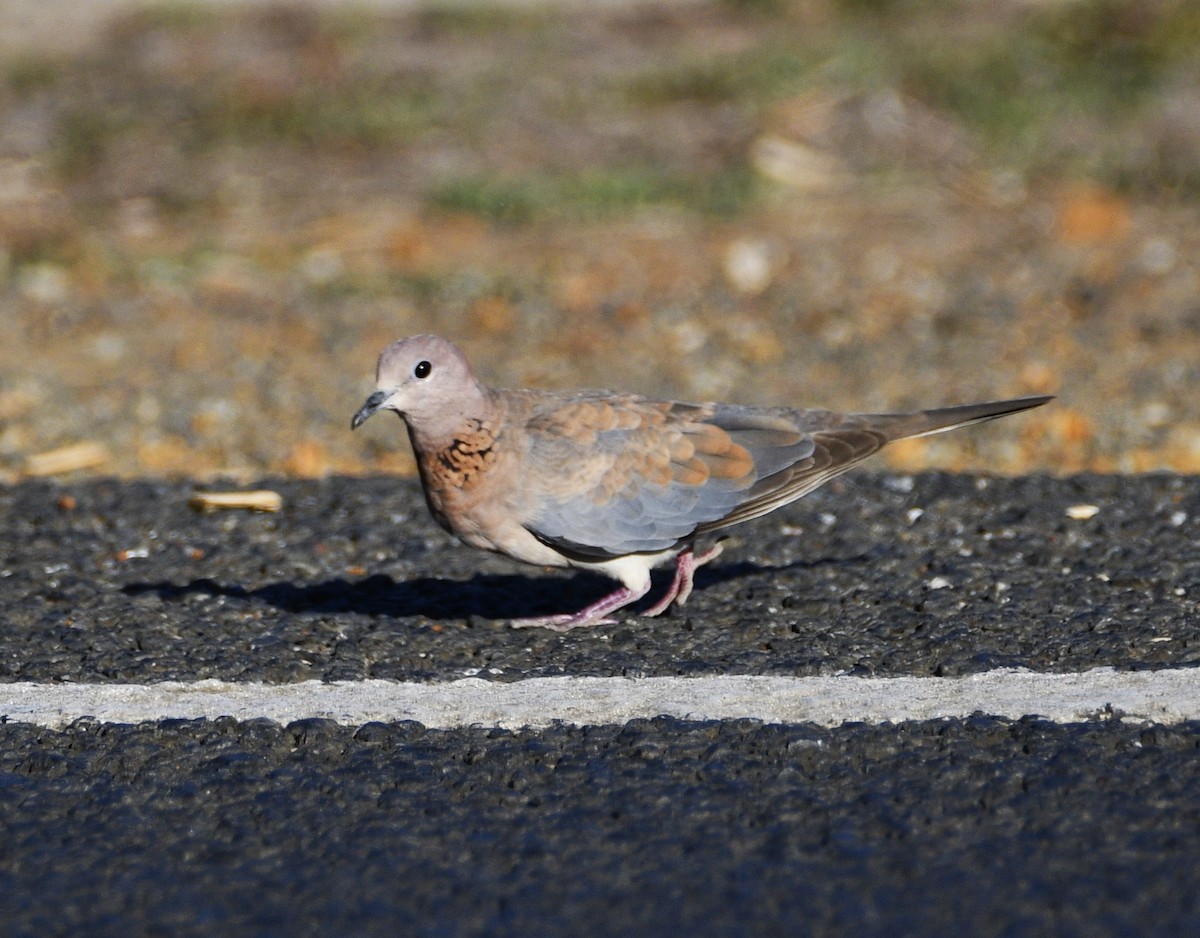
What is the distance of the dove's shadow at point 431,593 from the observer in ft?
15.0

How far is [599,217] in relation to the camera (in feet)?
31.8

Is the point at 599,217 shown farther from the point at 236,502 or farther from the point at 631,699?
the point at 631,699

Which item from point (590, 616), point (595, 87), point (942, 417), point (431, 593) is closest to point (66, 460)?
point (431, 593)

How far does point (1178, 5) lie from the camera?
12328 mm

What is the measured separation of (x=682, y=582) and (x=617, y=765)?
4.46 ft

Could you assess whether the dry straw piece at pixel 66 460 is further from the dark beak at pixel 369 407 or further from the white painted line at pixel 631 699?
the white painted line at pixel 631 699

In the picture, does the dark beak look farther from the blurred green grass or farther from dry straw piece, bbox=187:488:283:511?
the blurred green grass

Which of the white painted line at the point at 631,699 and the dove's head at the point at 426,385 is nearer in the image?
the white painted line at the point at 631,699

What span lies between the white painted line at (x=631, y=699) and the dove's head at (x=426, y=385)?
90 cm

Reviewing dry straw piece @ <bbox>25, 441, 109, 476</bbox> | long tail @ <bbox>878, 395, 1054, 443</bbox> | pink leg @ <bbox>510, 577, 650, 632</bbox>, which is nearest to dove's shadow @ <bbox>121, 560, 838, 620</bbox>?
pink leg @ <bbox>510, 577, 650, 632</bbox>

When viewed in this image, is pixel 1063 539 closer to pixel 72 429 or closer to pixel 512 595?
pixel 512 595

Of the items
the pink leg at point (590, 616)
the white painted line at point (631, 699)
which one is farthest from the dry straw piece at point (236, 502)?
the white painted line at point (631, 699)

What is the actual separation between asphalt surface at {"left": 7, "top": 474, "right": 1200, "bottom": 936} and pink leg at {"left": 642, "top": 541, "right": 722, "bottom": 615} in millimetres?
65

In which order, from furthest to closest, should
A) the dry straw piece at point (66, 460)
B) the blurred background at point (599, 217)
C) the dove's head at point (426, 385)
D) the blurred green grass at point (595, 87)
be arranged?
the blurred green grass at point (595, 87), the blurred background at point (599, 217), the dry straw piece at point (66, 460), the dove's head at point (426, 385)
